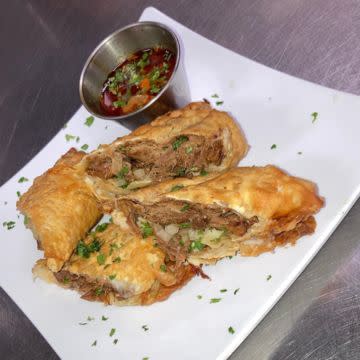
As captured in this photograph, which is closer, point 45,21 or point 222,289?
point 222,289

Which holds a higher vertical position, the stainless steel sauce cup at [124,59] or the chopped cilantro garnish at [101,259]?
the stainless steel sauce cup at [124,59]

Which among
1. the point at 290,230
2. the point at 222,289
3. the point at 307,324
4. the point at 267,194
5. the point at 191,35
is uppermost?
the point at 191,35

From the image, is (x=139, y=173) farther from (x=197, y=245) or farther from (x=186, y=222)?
(x=197, y=245)

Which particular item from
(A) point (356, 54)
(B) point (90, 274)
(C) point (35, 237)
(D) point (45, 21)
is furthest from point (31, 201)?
(D) point (45, 21)

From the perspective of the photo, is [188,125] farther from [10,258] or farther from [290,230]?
[10,258]

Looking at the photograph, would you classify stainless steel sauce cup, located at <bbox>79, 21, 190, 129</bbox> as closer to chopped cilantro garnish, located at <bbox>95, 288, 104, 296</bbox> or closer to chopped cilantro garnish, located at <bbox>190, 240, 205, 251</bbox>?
chopped cilantro garnish, located at <bbox>190, 240, 205, 251</bbox>

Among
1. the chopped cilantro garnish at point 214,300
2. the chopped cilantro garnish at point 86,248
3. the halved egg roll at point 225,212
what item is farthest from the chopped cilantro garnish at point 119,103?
the chopped cilantro garnish at point 214,300

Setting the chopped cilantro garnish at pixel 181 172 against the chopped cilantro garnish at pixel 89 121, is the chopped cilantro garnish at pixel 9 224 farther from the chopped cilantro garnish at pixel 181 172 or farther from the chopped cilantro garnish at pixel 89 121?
the chopped cilantro garnish at pixel 181 172
